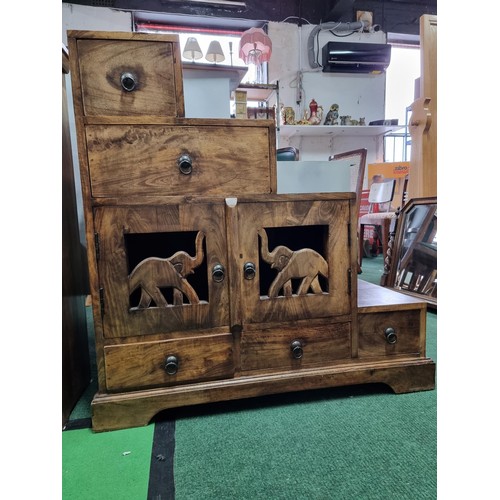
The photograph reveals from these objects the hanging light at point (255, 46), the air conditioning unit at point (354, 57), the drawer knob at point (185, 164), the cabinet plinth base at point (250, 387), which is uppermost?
the air conditioning unit at point (354, 57)

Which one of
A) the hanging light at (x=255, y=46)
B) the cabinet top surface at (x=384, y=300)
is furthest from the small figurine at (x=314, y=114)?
the cabinet top surface at (x=384, y=300)

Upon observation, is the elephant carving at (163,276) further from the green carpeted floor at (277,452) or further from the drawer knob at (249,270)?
the green carpeted floor at (277,452)

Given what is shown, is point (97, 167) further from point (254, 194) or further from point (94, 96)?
point (254, 194)

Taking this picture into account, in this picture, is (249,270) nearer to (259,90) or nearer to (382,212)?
(382,212)

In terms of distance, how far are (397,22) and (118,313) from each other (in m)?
4.90

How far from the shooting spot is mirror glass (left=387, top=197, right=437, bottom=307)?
1.63m

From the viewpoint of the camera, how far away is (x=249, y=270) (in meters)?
0.80

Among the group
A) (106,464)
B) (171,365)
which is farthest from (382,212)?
(106,464)

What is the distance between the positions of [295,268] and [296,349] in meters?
0.21

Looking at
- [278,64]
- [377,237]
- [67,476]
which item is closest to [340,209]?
[67,476]

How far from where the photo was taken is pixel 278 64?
3.80m

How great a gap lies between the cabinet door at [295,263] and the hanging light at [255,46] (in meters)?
3.14

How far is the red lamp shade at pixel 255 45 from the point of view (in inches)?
129

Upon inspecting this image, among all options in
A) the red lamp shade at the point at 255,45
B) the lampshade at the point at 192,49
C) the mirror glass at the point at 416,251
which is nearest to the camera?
the mirror glass at the point at 416,251
